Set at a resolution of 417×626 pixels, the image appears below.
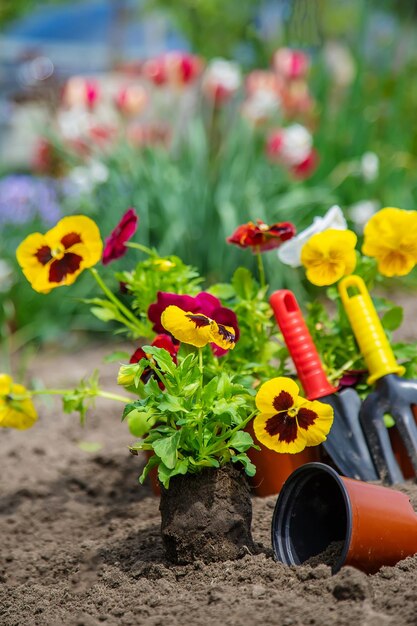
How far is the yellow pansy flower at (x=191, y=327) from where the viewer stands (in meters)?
1.34

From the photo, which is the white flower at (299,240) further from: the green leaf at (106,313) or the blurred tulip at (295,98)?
the blurred tulip at (295,98)

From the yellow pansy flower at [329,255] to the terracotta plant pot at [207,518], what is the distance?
430mm

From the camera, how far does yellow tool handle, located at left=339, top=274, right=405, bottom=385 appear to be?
165 centimetres

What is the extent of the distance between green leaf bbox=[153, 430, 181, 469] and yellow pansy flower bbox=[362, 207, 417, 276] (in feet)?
1.99

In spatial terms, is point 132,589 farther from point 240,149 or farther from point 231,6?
point 231,6

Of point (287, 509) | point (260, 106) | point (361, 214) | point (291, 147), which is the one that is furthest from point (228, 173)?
point (287, 509)

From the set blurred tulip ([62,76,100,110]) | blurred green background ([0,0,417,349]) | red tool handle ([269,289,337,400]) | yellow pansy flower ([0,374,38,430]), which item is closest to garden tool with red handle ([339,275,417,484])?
red tool handle ([269,289,337,400])

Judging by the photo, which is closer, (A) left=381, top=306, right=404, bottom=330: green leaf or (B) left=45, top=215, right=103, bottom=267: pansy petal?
(B) left=45, top=215, right=103, bottom=267: pansy petal

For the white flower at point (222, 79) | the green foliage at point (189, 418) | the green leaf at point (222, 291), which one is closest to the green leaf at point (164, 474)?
the green foliage at point (189, 418)

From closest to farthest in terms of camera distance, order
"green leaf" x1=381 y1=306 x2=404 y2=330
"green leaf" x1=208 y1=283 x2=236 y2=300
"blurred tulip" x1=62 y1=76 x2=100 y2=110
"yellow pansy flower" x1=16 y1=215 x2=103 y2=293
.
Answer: "yellow pansy flower" x1=16 y1=215 x2=103 y2=293 → "green leaf" x1=208 y1=283 x2=236 y2=300 → "green leaf" x1=381 y1=306 x2=404 y2=330 → "blurred tulip" x1=62 y1=76 x2=100 y2=110

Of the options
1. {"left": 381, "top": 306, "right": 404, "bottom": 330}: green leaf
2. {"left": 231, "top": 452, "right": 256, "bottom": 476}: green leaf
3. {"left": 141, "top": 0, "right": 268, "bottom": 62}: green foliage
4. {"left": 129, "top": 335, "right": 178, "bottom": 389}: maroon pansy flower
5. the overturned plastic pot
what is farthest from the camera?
{"left": 141, "top": 0, "right": 268, "bottom": 62}: green foliage

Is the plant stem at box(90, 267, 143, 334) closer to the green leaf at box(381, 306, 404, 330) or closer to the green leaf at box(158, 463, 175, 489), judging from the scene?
the green leaf at box(158, 463, 175, 489)

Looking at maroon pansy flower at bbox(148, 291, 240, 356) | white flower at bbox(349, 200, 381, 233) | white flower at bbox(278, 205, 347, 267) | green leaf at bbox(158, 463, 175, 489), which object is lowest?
green leaf at bbox(158, 463, 175, 489)

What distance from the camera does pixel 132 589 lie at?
4.37ft
